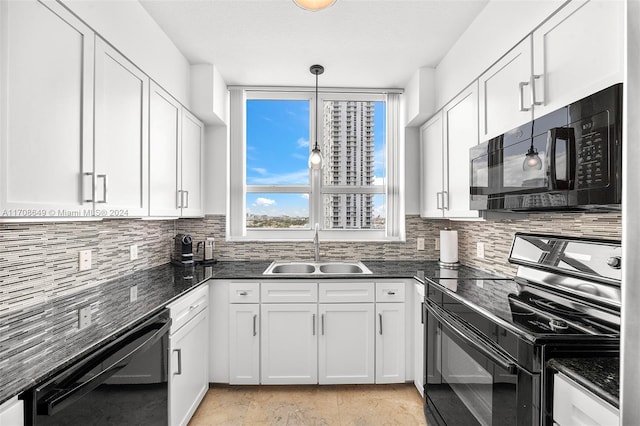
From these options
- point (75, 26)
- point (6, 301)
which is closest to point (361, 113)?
point (75, 26)

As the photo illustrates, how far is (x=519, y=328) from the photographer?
1.14 meters

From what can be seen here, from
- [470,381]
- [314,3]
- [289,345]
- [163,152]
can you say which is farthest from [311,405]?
[314,3]

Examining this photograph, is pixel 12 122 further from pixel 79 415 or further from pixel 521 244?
pixel 521 244

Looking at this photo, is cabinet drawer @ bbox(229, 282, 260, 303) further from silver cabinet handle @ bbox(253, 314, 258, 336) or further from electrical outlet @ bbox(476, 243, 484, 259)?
electrical outlet @ bbox(476, 243, 484, 259)

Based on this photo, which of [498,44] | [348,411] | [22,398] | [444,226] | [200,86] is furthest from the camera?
[444,226]

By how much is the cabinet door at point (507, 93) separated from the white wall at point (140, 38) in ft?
6.13

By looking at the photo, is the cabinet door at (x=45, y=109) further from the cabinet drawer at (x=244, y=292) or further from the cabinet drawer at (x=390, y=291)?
the cabinet drawer at (x=390, y=291)

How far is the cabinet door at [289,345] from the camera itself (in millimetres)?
2461

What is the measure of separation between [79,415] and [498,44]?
2.35 metres

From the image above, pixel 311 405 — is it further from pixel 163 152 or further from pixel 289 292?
pixel 163 152

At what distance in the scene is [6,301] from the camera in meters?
1.40

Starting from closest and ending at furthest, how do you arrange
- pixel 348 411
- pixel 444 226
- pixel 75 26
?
pixel 75 26 < pixel 348 411 < pixel 444 226

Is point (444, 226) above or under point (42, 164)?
under

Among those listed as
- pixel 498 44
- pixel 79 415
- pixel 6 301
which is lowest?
pixel 79 415
